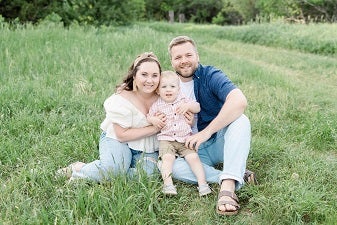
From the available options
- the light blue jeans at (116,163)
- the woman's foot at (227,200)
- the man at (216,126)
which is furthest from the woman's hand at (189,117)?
the woman's foot at (227,200)

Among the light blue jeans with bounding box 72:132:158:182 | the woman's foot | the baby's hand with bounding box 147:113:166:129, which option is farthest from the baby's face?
the woman's foot

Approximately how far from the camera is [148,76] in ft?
11.7

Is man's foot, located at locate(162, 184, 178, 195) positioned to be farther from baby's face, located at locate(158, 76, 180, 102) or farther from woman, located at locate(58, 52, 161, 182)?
baby's face, located at locate(158, 76, 180, 102)

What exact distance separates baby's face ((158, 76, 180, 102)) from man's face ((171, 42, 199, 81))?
0.18 m

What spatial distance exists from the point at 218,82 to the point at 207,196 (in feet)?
3.07

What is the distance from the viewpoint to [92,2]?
18.6m

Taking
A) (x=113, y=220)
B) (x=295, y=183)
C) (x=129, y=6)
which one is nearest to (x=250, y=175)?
(x=295, y=183)

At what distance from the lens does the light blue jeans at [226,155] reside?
3314mm

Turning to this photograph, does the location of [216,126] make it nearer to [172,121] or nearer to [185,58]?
[172,121]

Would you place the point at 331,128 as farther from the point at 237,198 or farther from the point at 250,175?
the point at 237,198

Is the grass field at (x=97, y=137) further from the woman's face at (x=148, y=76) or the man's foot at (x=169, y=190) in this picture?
the woman's face at (x=148, y=76)

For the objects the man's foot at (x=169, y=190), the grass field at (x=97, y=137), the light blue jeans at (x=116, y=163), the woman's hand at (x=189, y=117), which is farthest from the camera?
the woman's hand at (x=189, y=117)

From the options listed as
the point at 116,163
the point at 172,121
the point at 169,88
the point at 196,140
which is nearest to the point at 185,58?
the point at 169,88

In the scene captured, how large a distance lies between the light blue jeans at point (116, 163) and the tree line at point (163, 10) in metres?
8.01
